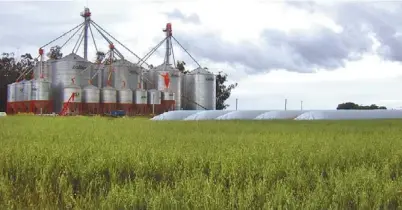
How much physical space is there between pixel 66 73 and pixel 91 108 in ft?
14.7

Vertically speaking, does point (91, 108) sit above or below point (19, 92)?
below

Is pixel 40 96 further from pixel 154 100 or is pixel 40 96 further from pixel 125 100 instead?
pixel 154 100

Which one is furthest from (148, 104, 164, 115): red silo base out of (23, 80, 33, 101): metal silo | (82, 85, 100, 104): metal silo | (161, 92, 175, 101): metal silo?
(23, 80, 33, 101): metal silo

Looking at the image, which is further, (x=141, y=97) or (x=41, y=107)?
(x=141, y=97)

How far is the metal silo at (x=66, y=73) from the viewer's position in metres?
43.0

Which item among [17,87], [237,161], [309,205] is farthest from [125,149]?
[17,87]

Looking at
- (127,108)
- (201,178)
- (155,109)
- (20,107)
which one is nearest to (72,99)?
(127,108)

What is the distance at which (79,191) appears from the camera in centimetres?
595

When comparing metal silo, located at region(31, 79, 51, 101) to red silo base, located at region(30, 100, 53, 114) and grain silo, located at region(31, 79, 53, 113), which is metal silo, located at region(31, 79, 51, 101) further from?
red silo base, located at region(30, 100, 53, 114)

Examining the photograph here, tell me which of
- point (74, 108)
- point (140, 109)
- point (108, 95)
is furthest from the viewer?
point (140, 109)

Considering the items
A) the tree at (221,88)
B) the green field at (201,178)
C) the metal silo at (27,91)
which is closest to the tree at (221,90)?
the tree at (221,88)

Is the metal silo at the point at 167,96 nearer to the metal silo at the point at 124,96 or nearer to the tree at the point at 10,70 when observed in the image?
the metal silo at the point at 124,96

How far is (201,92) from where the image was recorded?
49.1 m

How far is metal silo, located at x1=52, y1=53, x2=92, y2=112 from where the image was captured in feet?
141
